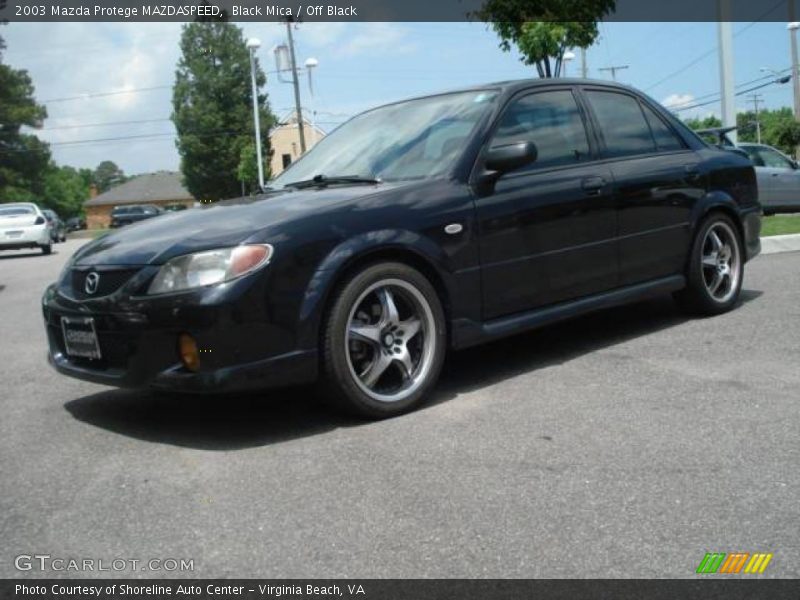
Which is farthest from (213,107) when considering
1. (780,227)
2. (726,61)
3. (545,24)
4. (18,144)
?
(780,227)

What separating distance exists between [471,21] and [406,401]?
13280mm

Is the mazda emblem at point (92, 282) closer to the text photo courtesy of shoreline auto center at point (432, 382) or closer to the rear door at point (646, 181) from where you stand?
the text photo courtesy of shoreline auto center at point (432, 382)

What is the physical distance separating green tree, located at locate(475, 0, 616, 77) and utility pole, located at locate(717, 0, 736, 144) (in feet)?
8.14

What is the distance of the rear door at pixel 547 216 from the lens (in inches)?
176

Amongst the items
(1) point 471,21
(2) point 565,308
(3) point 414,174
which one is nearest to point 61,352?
(3) point 414,174

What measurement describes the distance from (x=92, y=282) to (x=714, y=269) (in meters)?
4.19

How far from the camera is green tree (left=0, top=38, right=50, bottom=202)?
6800 cm

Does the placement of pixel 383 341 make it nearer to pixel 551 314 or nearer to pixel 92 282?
pixel 551 314

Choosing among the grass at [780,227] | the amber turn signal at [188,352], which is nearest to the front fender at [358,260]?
the amber turn signal at [188,352]

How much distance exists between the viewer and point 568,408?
397cm

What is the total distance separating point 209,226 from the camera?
154 inches

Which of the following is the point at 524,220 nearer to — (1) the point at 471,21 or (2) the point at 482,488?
(2) the point at 482,488
